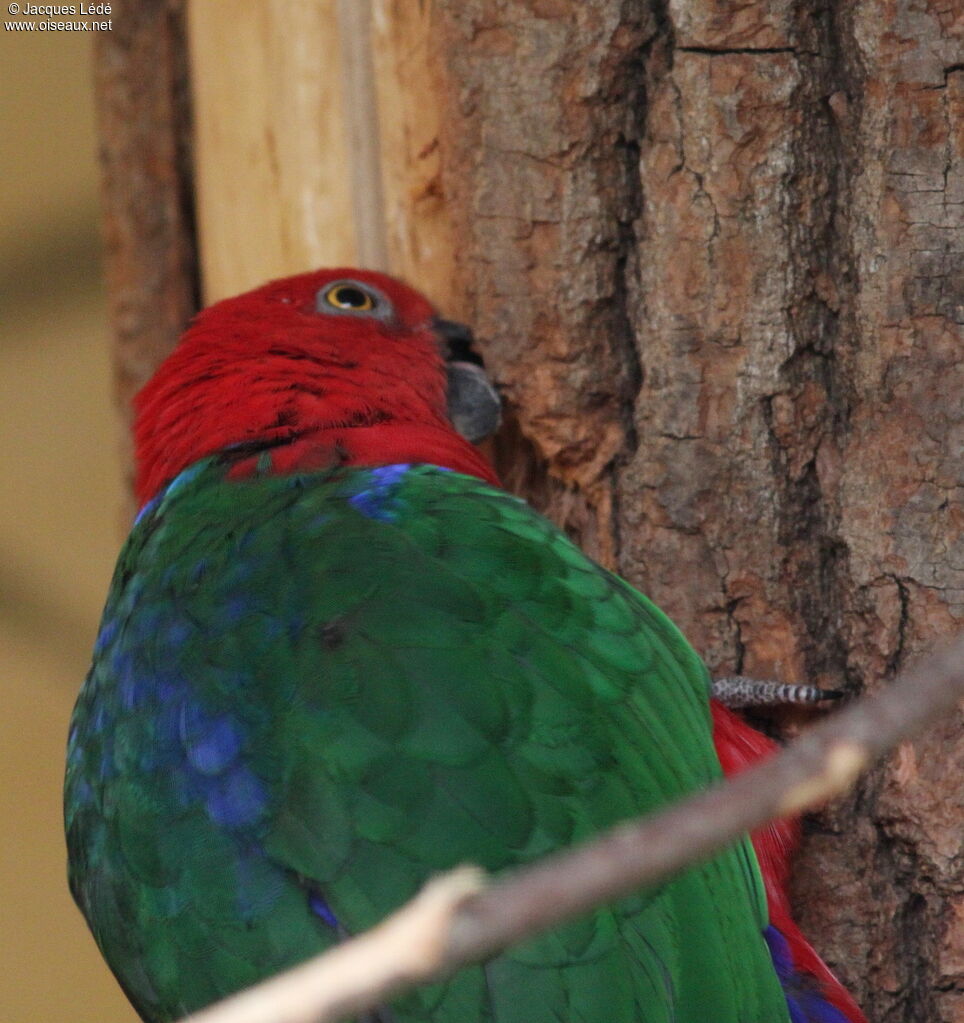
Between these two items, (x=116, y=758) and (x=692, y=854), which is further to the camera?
(x=116, y=758)

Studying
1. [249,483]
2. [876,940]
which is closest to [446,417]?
[249,483]

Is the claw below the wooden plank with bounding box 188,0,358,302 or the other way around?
below

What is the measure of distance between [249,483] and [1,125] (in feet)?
6.68

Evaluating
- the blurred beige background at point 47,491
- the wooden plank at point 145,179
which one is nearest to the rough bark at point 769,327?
the wooden plank at point 145,179

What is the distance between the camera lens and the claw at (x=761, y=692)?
4.90 ft

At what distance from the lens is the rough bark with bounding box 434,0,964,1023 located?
1.41 metres

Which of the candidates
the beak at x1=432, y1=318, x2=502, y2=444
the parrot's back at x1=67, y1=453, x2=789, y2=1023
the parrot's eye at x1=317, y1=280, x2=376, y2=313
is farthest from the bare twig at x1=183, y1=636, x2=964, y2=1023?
the parrot's eye at x1=317, y1=280, x2=376, y2=313

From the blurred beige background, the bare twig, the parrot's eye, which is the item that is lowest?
the blurred beige background

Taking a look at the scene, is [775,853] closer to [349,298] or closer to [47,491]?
[349,298]

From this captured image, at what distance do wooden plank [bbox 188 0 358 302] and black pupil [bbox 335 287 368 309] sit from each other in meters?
0.18

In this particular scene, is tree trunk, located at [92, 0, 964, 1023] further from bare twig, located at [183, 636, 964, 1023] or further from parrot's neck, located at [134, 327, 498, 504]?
bare twig, located at [183, 636, 964, 1023]

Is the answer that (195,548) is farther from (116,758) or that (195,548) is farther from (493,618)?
(493,618)

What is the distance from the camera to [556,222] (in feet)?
5.32

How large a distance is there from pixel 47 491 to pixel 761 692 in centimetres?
250
